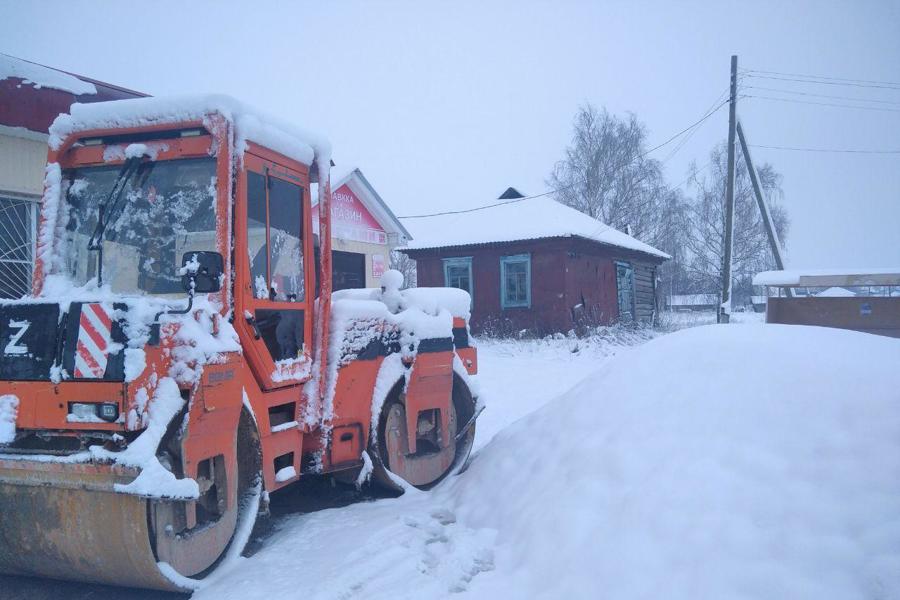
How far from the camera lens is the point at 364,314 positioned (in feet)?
15.6

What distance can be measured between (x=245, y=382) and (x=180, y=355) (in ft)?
1.92

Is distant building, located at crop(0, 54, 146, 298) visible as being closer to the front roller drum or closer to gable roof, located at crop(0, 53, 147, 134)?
gable roof, located at crop(0, 53, 147, 134)

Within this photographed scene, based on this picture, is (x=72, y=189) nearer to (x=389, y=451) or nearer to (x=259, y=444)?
(x=259, y=444)

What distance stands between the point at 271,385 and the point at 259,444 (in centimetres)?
36

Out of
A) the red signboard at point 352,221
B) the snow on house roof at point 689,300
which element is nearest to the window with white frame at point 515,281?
the red signboard at point 352,221

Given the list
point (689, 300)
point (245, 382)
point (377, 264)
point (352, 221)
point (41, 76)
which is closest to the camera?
point (245, 382)

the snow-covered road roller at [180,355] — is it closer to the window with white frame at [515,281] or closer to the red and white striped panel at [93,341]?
the red and white striped panel at [93,341]

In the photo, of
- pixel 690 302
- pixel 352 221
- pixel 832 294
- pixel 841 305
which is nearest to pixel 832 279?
pixel 841 305

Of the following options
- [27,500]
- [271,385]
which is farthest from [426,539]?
[27,500]

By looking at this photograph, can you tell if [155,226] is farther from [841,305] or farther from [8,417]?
[841,305]

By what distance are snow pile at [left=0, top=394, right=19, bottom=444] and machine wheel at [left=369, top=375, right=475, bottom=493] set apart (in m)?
2.34

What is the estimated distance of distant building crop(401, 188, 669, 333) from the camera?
18.0 m

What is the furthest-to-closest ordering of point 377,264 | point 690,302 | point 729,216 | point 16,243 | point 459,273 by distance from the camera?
point 690,302 < point 459,273 < point 377,264 < point 729,216 < point 16,243

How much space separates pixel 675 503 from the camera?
3027mm
